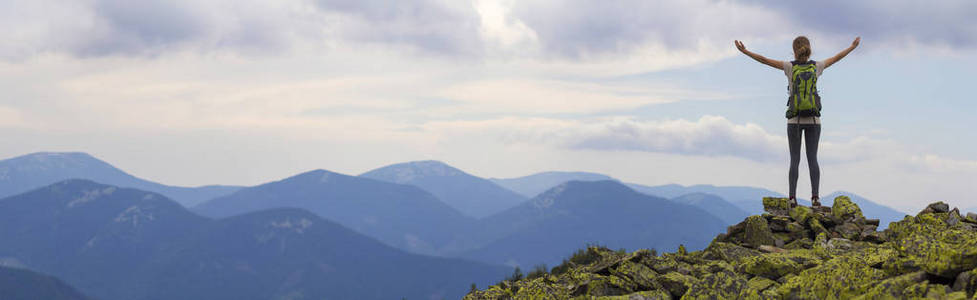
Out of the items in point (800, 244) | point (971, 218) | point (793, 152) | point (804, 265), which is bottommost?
point (804, 265)

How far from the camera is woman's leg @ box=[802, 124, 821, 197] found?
1828 centimetres

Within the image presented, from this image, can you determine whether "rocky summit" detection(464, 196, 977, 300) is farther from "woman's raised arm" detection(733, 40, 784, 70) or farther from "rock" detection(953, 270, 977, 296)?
"woman's raised arm" detection(733, 40, 784, 70)

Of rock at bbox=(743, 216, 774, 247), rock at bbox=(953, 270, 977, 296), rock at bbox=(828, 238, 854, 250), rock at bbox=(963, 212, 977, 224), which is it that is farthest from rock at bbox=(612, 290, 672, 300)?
rock at bbox=(963, 212, 977, 224)

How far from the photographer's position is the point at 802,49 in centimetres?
1809

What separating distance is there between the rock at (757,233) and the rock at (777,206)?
1.98m

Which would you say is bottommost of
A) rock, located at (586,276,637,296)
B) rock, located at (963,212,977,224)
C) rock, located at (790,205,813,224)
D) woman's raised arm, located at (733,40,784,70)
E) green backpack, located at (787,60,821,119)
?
rock, located at (586,276,637,296)

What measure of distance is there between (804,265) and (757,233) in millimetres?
4502

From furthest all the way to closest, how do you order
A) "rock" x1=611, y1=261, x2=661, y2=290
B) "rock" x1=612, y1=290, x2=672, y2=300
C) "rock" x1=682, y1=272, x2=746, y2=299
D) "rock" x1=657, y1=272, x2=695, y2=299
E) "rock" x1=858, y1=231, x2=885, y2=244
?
1. "rock" x1=858, y1=231, x2=885, y2=244
2. "rock" x1=611, y1=261, x2=661, y2=290
3. "rock" x1=657, y1=272, x2=695, y2=299
4. "rock" x1=612, y1=290, x2=672, y2=300
5. "rock" x1=682, y1=272, x2=746, y2=299

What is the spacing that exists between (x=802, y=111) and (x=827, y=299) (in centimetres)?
799

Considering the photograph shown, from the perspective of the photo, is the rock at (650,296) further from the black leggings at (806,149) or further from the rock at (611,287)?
the black leggings at (806,149)

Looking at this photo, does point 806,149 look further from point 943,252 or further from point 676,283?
point 943,252

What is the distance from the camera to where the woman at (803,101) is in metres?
17.8

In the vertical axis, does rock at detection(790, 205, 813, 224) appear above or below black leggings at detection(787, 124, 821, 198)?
below

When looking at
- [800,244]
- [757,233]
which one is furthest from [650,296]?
[800,244]
